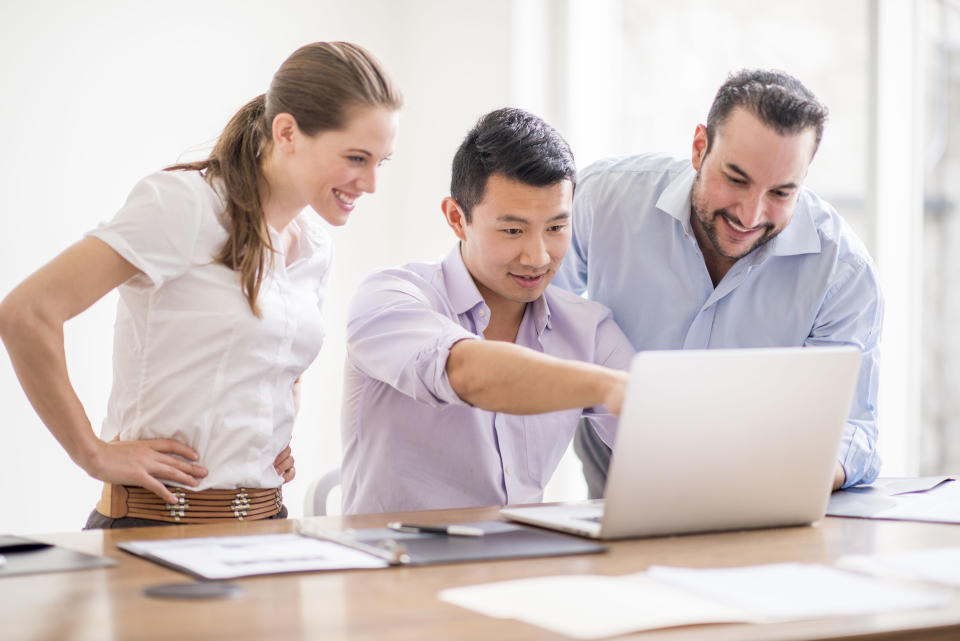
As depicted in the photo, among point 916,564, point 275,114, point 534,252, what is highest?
point 275,114

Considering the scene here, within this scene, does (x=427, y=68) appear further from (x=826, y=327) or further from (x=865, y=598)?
(x=865, y=598)

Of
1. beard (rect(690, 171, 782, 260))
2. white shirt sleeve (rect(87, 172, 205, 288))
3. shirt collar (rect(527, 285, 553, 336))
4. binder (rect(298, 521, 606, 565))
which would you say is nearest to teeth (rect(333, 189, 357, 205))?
white shirt sleeve (rect(87, 172, 205, 288))

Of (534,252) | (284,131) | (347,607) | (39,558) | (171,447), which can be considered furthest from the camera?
(534,252)

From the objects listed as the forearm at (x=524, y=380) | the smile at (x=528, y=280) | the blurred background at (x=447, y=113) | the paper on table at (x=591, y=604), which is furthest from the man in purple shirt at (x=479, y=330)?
the blurred background at (x=447, y=113)

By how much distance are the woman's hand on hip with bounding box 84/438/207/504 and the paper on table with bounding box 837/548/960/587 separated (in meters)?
0.96

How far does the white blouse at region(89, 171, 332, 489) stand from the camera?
1648 mm

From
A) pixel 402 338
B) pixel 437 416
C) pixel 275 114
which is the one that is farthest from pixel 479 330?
pixel 275 114

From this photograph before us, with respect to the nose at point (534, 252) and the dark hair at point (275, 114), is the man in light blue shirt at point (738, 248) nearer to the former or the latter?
the nose at point (534, 252)

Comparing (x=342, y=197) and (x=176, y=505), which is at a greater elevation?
(x=342, y=197)

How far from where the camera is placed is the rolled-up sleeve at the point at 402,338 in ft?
5.32

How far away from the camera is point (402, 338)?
1708mm

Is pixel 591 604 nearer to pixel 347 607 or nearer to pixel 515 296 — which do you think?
pixel 347 607

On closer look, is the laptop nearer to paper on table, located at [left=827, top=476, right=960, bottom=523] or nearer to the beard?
paper on table, located at [left=827, top=476, right=960, bottom=523]

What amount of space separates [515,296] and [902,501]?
738 millimetres
